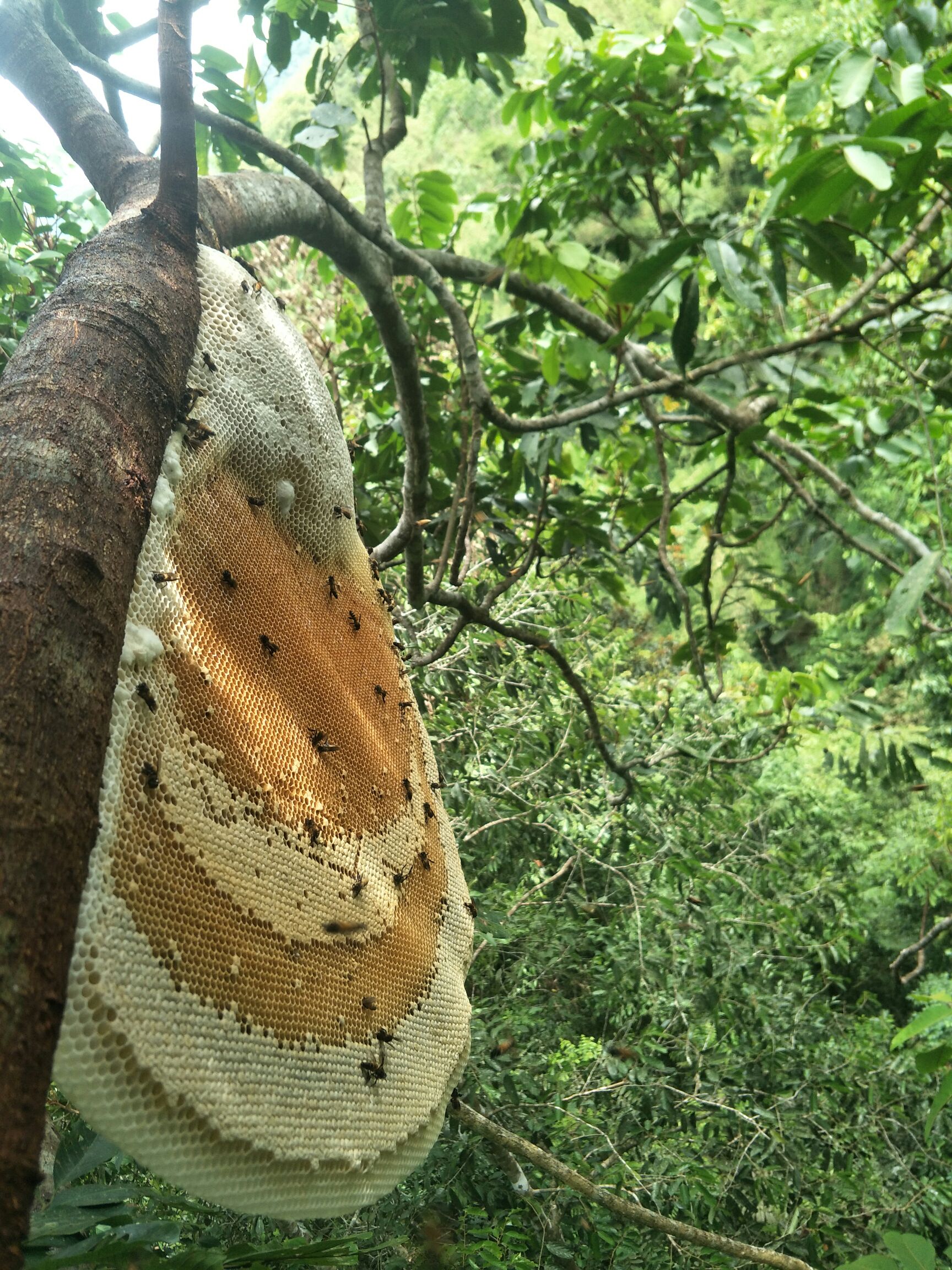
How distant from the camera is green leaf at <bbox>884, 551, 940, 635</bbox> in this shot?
4.33 ft

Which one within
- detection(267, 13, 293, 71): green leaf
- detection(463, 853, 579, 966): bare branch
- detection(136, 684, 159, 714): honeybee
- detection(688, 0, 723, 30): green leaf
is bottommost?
detection(463, 853, 579, 966): bare branch

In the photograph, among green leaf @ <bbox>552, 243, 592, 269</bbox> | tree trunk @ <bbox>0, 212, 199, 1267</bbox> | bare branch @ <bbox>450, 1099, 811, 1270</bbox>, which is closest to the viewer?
tree trunk @ <bbox>0, 212, 199, 1267</bbox>

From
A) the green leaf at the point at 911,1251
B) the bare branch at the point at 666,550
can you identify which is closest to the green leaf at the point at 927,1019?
the green leaf at the point at 911,1251

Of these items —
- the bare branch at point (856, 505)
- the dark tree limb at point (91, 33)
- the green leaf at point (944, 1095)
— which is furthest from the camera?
the bare branch at point (856, 505)

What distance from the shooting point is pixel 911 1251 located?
32.7 inches

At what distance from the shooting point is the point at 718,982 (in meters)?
1.97

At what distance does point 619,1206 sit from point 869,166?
137 centimetres

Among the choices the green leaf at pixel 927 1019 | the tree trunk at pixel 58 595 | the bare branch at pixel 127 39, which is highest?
the bare branch at pixel 127 39

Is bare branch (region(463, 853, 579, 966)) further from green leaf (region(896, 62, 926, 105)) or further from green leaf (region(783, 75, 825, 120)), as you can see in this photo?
green leaf (region(783, 75, 825, 120))

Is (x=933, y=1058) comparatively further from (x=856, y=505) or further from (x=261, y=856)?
(x=856, y=505)

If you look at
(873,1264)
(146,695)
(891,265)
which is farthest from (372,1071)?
(891,265)

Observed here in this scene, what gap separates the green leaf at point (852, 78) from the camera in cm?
132

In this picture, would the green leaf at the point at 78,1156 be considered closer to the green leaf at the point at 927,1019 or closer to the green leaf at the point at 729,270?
the green leaf at the point at 927,1019

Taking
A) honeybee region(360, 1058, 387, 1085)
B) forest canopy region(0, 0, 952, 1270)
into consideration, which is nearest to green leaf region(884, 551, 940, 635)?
forest canopy region(0, 0, 952, 1270)
